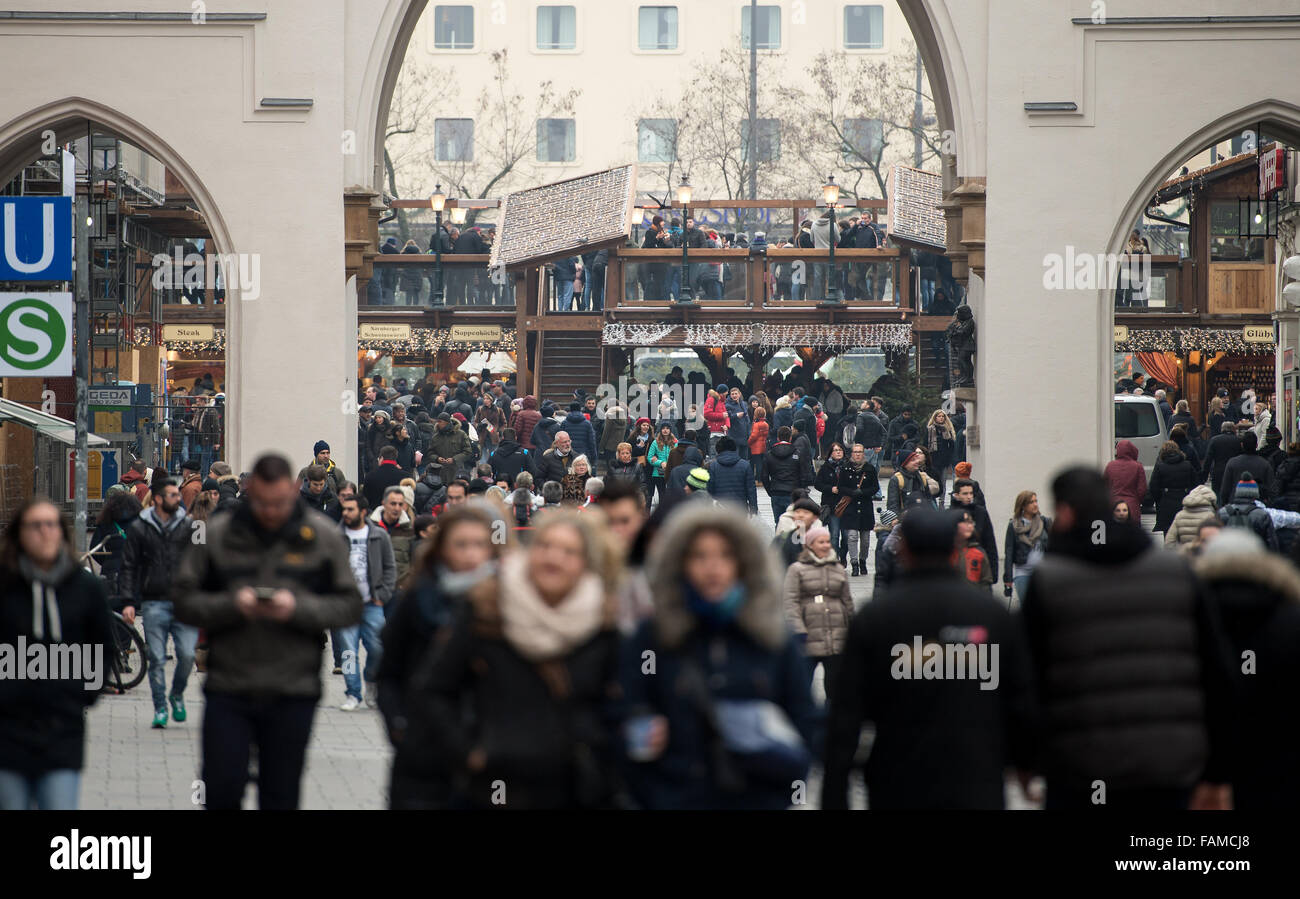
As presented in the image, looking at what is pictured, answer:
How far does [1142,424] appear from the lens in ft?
86.3

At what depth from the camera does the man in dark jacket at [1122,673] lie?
17.5 feet

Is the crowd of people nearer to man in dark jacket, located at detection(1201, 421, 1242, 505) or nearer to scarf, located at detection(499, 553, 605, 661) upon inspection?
scarf, located at detection(499, 553, 605, 661)

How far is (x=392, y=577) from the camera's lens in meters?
12.0

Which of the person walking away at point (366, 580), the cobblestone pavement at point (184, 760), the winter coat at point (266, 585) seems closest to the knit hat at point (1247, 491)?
the cobblestone pavement at point (184, 760)

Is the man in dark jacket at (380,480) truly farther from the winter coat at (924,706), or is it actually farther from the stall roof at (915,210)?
the stall roof at (915,210)

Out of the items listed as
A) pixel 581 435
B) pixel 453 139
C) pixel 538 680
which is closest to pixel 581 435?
pixel 581 435

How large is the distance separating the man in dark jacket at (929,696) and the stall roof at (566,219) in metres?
27.1

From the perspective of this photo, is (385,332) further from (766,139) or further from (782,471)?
(766,139)

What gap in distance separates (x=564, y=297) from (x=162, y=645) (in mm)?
22383

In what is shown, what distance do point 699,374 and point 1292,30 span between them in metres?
15.8

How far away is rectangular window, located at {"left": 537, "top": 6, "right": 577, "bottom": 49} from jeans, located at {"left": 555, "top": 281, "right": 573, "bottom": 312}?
30.1 meters

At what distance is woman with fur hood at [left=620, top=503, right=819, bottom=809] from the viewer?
15.5 feet

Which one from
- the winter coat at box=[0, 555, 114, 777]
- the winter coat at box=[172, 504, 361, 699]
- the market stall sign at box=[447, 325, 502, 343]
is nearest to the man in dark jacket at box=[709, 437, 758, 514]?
the winter coat at box=[172, 504, 361, 699]
